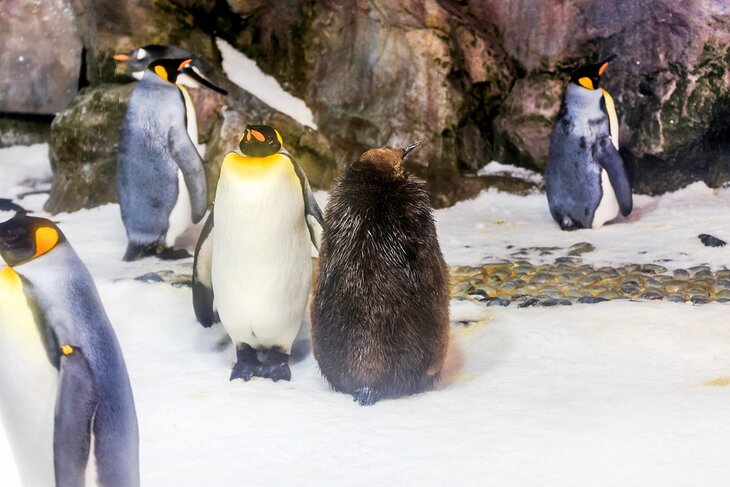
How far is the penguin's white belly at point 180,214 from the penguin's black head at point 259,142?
167cm

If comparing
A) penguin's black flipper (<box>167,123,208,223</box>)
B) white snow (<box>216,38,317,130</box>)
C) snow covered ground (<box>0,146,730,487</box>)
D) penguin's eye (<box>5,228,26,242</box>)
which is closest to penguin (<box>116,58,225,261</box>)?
penguin's black flipper (<box>167,123,208,223</box>)

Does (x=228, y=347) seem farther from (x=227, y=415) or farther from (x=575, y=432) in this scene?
(x=575, y=432)

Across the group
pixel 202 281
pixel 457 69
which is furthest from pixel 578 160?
pixel 202 281

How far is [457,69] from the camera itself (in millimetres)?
5836

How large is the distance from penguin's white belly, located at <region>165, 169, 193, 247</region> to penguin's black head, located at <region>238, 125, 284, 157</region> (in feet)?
5.47

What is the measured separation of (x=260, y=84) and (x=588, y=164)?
2054mm

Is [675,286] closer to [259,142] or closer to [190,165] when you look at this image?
[259,142]

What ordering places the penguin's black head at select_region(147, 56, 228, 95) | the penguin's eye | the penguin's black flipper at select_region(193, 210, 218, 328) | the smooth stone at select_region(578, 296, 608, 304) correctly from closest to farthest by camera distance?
the penguin's eye → the penguin's black flipper at select_region(193, 210, 218, 328) → the smooth stone at select_region(578, 296, 608, 304) → the penguin's black head at select_region(147, 56, 228, 95)

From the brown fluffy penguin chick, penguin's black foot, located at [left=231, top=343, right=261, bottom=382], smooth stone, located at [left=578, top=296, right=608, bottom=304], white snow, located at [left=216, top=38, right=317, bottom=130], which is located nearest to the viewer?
the brown fluffy penguin chick

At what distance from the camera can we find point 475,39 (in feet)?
19.4

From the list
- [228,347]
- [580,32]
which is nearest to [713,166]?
[580,32]

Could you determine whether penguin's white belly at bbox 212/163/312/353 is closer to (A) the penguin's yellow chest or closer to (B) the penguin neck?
(A) the penguin's yellow chest

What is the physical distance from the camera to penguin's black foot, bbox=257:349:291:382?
3092 millimetres

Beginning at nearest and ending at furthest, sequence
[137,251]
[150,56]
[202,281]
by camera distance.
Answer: [202,281]
[137,251]
[150,56]
